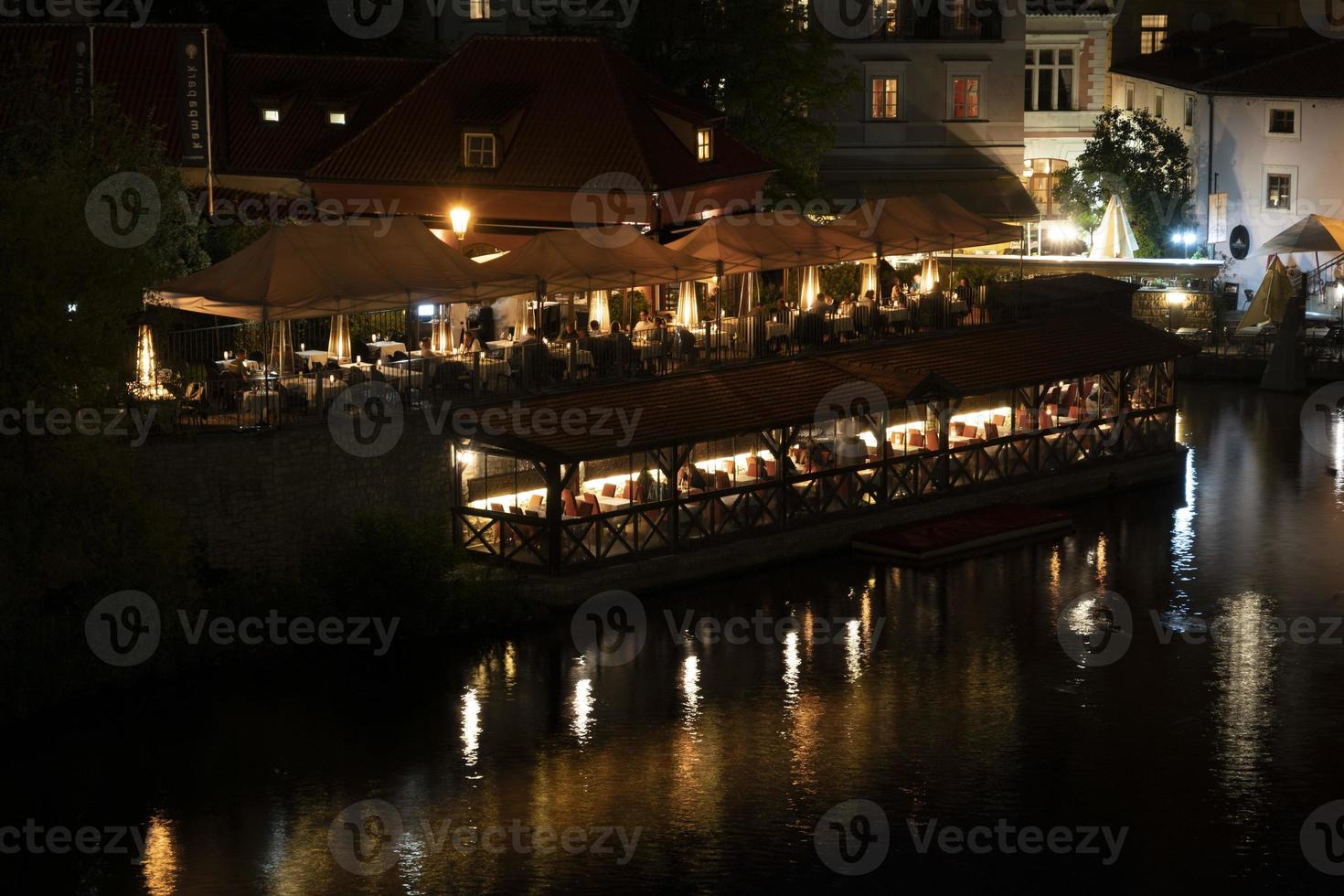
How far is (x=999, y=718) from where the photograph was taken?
110 ft

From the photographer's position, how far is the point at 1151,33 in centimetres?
8394

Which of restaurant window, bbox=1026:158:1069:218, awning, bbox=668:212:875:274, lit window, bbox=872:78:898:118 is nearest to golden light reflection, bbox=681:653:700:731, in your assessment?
awning, bbox=668:212:875:274

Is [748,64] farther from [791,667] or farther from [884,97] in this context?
[791,667]

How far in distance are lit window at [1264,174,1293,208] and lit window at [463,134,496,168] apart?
3150 cm

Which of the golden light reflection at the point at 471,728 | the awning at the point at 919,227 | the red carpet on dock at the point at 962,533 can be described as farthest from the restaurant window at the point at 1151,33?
the golden light reflection at the point at 471,728

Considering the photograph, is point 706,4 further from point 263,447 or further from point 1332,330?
point 263,447

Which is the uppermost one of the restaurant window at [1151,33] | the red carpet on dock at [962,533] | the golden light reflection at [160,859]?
the restaurant window at [1151,33]

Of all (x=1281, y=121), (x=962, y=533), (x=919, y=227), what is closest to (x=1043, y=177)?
(x=1281, y=121)

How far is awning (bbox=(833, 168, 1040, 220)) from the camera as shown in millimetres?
70750

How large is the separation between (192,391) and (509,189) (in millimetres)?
16063

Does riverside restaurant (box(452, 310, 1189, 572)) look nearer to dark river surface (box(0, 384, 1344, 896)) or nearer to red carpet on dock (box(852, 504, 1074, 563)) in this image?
red carpet on dock (box(852, 504, 1074, 563))

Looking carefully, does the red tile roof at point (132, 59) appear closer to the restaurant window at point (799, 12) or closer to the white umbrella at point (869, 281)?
the restaurant window at point (799, 12)

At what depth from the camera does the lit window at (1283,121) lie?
7194cm

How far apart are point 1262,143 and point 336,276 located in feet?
139
